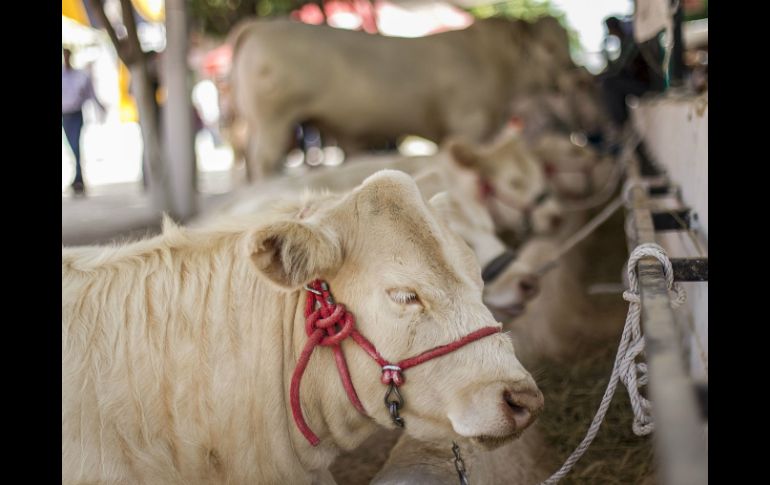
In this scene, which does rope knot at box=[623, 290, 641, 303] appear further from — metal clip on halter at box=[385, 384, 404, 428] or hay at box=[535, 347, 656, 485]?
hay at box=[535, 347, 656, 485]

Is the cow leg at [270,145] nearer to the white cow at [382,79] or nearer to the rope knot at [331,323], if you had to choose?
the white cow at [382,79]

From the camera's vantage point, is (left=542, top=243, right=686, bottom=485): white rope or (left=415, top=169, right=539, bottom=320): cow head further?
(left=415, top=169, right=539, bottom=320): cow head

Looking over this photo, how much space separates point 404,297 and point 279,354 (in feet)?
1.44

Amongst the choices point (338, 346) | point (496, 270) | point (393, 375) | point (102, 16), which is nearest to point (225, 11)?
point (102, 16)

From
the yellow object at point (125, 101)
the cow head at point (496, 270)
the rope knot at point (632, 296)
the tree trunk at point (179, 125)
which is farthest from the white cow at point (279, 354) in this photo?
the yellow object at point (125, 101)

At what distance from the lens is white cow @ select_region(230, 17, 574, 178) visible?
8.75 m

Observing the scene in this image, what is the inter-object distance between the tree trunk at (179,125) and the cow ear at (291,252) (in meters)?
7.19

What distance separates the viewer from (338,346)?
2.30 m

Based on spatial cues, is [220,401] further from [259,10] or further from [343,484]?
[259,10]

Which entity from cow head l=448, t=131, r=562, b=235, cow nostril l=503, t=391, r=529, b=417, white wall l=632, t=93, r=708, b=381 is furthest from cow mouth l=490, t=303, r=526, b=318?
cow nostril l=503, t=391, r=529, b=417

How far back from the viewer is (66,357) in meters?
2.38

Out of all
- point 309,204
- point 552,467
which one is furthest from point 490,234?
point 309,204

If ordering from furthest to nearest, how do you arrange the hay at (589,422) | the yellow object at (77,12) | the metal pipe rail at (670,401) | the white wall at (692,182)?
the yellow object at (77,12), the hay at (589,422), the white wall at (692,182), the metal pipe rail at (670,401)

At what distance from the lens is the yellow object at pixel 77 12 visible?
1223 centimetres
